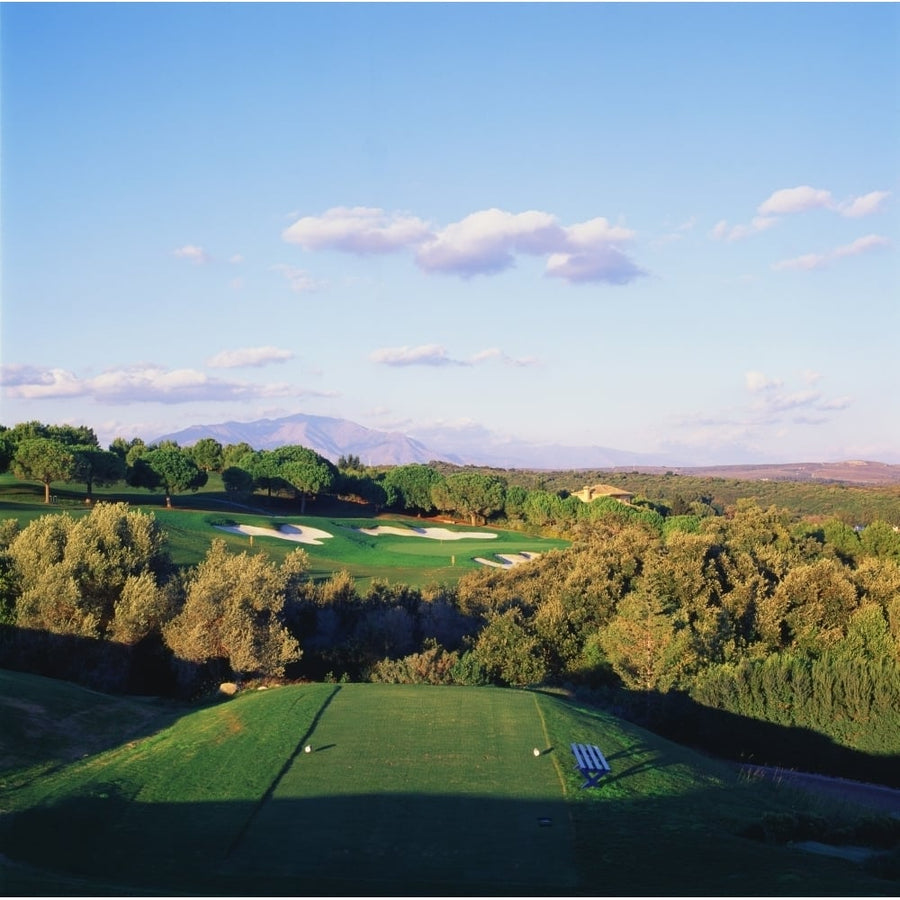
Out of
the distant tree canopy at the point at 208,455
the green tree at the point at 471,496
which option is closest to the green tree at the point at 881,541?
the green tree at the point at 471,496

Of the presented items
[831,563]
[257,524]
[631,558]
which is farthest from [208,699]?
[257,524]

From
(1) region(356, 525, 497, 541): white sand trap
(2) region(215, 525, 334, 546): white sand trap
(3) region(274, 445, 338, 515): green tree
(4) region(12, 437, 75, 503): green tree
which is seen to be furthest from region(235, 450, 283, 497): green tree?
(4) region(12, 437, 75, 503): green tree

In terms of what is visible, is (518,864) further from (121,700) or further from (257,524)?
(257,524)

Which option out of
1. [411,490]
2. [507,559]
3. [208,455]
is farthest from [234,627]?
[208,455]

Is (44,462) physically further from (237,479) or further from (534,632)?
(534,632)

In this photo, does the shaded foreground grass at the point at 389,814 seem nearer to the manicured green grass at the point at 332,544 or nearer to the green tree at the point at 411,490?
the manicured green grass at the point at 332,544

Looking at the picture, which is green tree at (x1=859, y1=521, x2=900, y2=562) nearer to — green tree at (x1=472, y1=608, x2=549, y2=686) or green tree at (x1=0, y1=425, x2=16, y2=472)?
green tree at (x1=472, y1=608, x2=549, y2=686)
